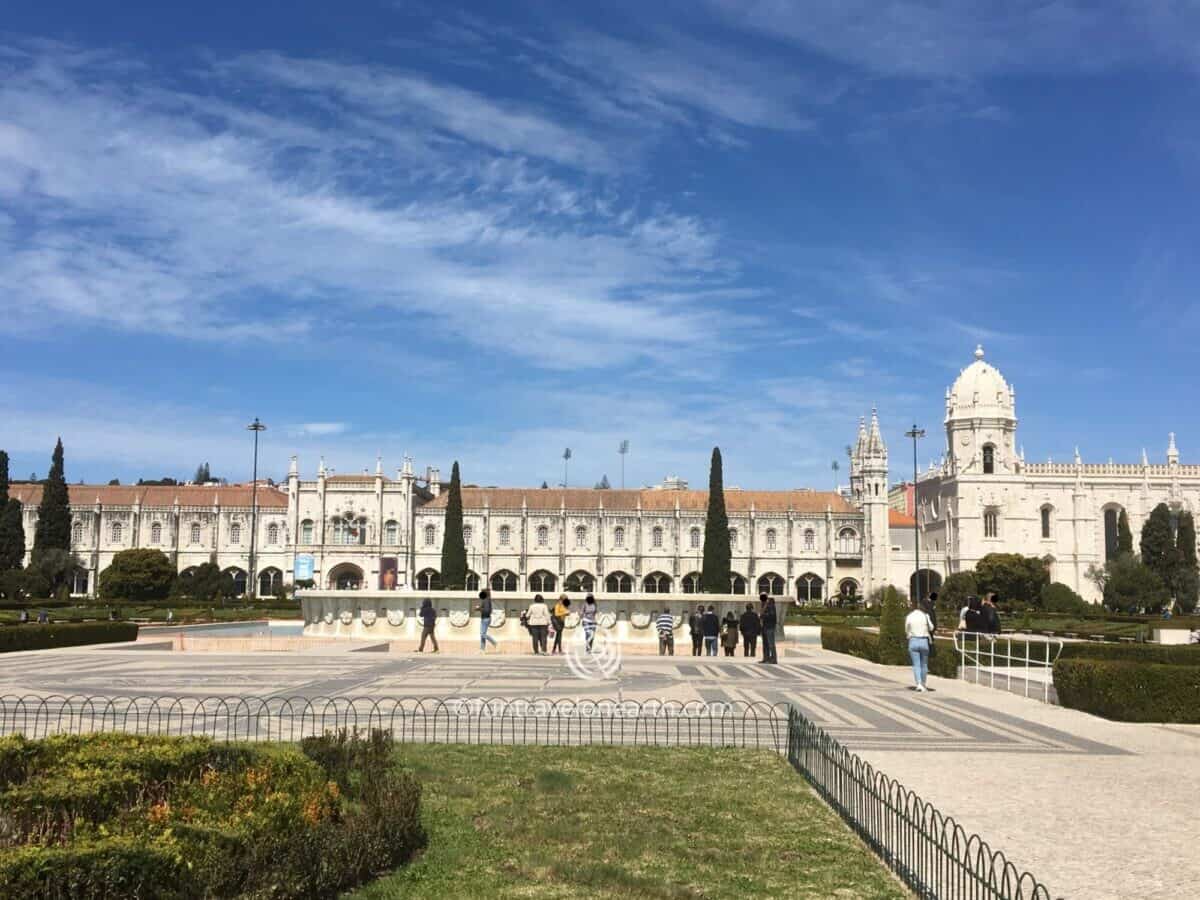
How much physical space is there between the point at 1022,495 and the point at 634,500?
25.3m

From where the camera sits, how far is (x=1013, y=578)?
6294 centimetres

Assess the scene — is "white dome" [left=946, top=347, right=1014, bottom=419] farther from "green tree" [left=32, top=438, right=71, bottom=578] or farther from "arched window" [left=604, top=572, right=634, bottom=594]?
"green tree" [left=32, top=438, right=71, bottom=578]

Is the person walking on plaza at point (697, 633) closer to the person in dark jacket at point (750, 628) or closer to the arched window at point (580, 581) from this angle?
the person in dark jacket at point (750, 628)

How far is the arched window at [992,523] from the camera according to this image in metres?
73.4

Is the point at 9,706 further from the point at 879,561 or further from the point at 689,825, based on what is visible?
the point at 879,561

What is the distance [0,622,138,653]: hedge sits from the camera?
2428cm

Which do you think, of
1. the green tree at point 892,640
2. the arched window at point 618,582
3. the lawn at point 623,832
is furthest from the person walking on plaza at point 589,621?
the arched window at point 618,582

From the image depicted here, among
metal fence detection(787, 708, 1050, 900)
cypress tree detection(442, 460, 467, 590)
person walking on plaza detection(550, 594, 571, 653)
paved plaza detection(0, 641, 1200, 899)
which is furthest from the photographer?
cypress tree detection(442, 460, 467, 590)

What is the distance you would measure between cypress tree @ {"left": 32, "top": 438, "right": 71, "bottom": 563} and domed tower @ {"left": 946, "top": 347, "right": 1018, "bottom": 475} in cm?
5470

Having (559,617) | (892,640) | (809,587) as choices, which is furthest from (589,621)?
(809,587)

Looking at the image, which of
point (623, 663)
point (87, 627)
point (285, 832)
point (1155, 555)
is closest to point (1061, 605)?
point (1155, 555)

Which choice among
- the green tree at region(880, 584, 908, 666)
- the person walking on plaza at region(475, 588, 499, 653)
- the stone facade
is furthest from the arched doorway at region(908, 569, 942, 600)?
the person walking on plaza at region(475, 588, 499, 653)

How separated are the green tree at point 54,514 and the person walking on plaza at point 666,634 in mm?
50330

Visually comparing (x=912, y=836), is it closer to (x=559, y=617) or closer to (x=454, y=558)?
(x=559, y=617)
